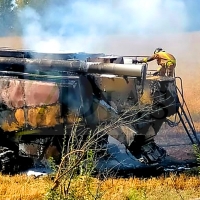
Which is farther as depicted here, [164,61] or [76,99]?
[164,61]

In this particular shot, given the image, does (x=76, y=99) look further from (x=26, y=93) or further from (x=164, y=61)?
(x=164, y=61)

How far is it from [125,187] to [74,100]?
2.21 m

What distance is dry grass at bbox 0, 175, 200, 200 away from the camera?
8820mm

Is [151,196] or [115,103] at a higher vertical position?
[115,103]

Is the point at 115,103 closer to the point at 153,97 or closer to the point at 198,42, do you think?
the point at 153,97

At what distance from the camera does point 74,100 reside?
1048cm

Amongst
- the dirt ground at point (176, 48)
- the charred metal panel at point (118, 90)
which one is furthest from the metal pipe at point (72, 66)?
the dirt ground at point (176, 48)

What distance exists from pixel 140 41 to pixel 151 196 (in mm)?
33861

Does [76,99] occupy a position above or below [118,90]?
below

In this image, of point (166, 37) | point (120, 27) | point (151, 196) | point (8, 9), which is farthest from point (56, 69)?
point (8, 9)

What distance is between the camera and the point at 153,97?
1087 centimetres

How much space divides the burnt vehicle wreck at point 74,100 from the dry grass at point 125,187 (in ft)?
3.47

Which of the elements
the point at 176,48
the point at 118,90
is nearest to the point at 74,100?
the point at 118,90

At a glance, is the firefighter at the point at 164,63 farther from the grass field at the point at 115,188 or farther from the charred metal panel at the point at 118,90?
the grass field at the point at 115,188
